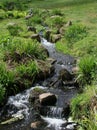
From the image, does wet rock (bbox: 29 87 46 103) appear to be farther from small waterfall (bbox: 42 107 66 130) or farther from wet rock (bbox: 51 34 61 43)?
wet rock (bbox: 51 34 61 43)

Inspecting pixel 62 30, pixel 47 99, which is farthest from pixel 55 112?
pixel 62 30

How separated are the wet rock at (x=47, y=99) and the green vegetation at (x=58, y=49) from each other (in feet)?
5.19

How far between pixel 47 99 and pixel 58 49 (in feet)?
39.7

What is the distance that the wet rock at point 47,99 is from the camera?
822 inches

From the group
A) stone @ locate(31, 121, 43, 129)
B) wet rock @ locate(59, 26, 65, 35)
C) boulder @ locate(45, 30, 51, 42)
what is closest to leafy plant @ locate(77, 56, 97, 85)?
stone @ locate(31, 121, 43, 129)

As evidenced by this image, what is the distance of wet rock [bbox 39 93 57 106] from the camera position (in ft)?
68.5

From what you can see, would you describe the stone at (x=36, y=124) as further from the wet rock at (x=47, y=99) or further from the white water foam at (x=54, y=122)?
the wet rock at (x=47, y=99)

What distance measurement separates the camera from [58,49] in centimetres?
3259

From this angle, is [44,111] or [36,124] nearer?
[36,124]

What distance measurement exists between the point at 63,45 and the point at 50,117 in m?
13.4

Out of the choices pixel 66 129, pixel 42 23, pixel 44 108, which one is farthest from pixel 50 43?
pixel 66 129

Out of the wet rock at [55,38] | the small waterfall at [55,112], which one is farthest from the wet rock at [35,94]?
the wet rock at [55,38]

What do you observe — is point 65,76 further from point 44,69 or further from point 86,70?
point 44,69

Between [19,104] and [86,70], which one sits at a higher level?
[86,70]
